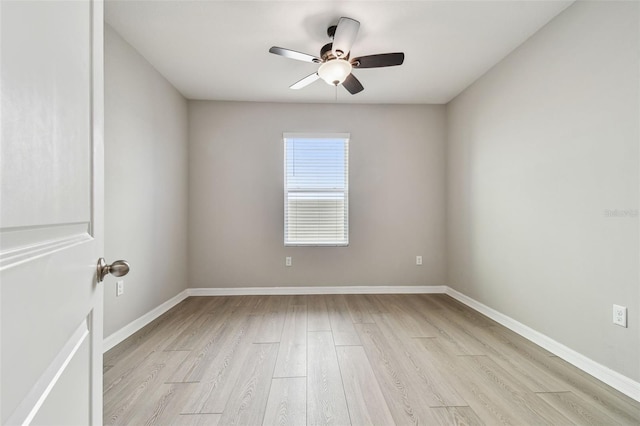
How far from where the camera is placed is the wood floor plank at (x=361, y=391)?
161cm

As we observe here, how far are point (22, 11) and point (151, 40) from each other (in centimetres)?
275

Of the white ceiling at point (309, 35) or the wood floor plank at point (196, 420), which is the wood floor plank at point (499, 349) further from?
the white ceiling at point (309, 35)

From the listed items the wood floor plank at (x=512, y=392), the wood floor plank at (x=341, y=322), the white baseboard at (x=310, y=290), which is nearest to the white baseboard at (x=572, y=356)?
the wood floor plank at (x=512, y=392)

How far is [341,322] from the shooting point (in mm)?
3014

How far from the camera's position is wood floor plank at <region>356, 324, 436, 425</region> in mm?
1621

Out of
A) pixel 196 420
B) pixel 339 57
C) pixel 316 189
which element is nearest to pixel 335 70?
pixel 339 57

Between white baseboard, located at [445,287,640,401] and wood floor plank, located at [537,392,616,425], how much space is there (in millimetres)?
336

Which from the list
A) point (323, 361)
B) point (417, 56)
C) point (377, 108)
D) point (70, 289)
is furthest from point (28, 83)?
point (377, 108)

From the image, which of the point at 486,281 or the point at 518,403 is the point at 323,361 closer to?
the point at 518,403

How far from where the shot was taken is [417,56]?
293 centimetres

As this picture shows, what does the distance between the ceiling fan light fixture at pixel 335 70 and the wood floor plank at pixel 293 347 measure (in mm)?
2218

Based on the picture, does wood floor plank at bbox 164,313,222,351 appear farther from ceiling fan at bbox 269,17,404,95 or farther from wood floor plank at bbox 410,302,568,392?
ceiling fan at bbox 269,17,404,95

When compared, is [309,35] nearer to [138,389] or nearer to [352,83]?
[352,83]

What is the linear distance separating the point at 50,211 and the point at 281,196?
11.8 ft
